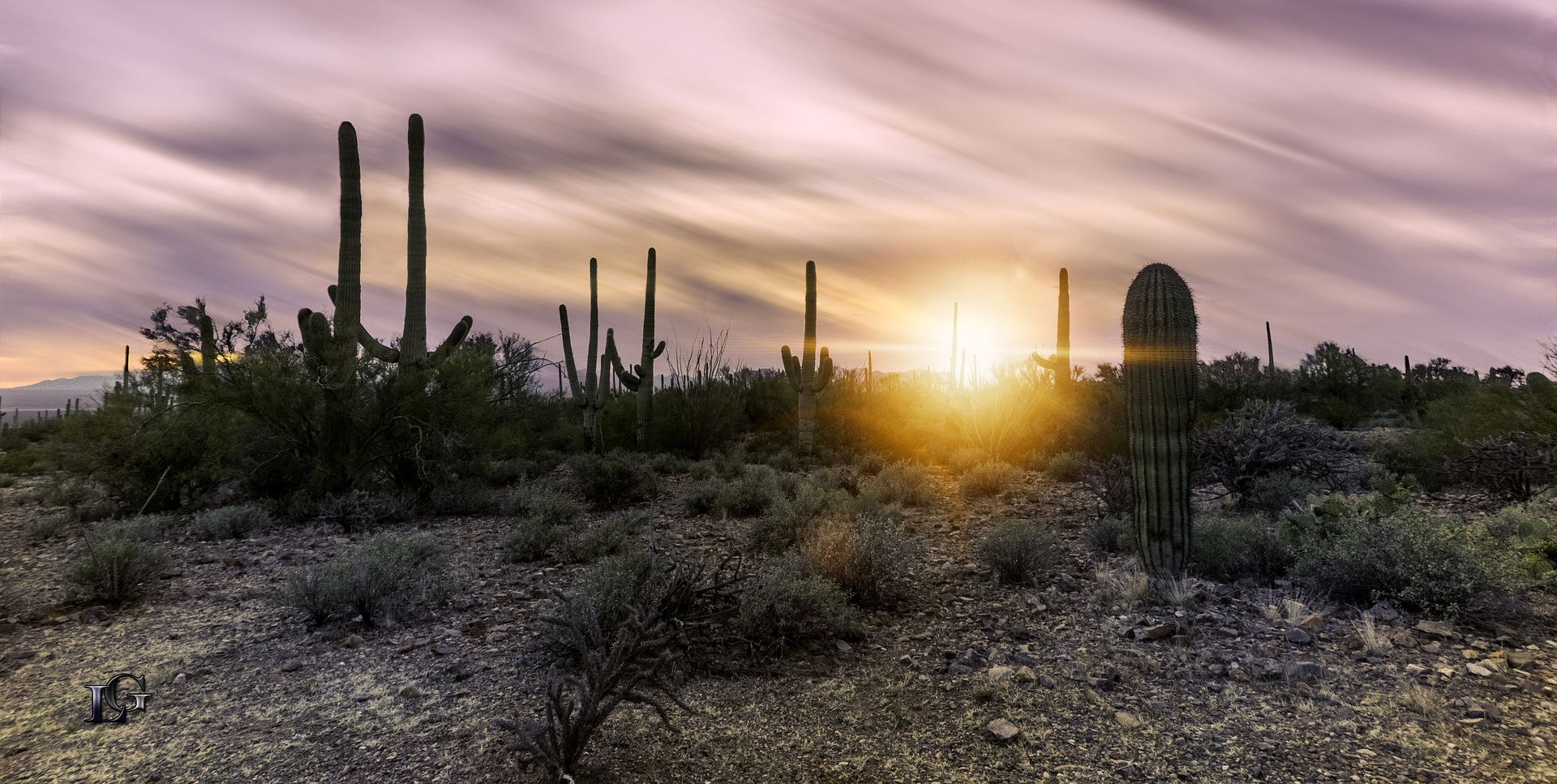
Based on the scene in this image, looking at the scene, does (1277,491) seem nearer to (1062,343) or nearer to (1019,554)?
(1019,554)

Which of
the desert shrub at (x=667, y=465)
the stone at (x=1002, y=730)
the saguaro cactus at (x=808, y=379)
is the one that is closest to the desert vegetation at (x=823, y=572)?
the stone at (x=1002, y=730)

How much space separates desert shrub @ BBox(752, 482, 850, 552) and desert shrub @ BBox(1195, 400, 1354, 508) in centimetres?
571

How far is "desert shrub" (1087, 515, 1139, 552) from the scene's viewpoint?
8.05m

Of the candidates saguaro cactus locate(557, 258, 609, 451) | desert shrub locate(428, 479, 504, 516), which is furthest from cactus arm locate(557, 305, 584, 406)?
desert shrub locate(428, 479, 504, 516)

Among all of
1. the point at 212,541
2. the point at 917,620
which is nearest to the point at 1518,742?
the point at 917,620

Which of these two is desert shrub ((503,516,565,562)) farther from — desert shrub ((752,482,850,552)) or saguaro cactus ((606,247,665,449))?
saguaro cactus ((606,247,665,449))

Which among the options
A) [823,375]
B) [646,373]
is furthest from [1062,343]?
[646,373]

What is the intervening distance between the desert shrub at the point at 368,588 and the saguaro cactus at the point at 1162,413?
695 cm

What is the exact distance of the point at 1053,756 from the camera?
13.0ft

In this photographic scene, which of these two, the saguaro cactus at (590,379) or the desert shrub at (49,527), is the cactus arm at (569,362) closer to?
the saguaro cactus at (590,379)

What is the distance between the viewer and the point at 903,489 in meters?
12.0

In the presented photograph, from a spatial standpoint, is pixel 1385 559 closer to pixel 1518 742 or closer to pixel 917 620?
pixel 1518 742

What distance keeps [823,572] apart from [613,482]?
6.16 meters

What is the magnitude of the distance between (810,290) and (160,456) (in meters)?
15.3
